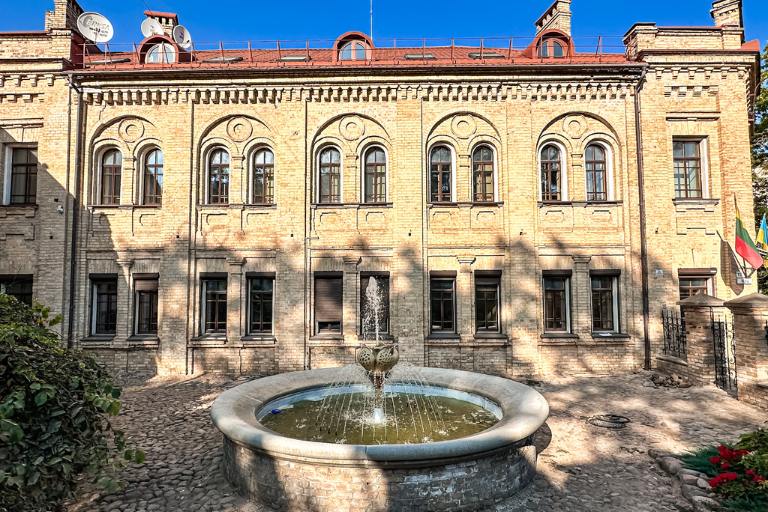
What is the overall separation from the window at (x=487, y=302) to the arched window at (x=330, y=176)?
508 cm

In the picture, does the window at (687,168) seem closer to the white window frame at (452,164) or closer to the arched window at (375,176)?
the white window frame at (452,164)

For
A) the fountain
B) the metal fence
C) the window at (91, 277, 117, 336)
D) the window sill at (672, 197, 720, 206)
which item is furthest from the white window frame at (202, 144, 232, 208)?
the window sill at (672, 197, 720, 206)

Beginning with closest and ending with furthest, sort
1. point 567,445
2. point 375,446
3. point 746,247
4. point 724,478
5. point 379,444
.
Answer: point 375,446 → point 724,478 → point 379,444 → point 567,445 → point 746,247

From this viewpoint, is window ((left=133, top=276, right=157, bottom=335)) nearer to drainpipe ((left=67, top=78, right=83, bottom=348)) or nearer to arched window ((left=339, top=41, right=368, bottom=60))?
drainpipe ((left=67, top=78, right=83, bottom=348))

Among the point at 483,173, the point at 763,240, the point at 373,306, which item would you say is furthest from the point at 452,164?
the point at 763,240

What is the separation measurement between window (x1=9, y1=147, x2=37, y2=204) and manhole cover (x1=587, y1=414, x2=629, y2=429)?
16.7 metres

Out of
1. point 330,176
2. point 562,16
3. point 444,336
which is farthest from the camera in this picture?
point 562,16

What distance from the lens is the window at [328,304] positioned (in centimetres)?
1255

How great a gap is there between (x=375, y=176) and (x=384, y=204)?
3.43 feet

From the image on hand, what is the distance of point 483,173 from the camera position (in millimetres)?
12992

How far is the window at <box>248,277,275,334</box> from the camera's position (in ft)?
41.4

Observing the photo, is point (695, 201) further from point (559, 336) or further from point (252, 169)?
point (252, 169)

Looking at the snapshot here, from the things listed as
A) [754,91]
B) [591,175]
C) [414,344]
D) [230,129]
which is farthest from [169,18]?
[754,91]

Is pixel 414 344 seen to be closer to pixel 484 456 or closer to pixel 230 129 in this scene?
pixel 484 456
